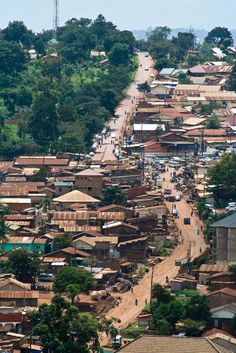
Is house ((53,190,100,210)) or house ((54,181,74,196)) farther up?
house ((54,181,74,196))

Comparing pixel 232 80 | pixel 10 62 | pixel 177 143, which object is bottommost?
pixel 177 143

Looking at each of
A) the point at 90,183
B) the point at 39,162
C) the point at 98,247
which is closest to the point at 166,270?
the point at 98,247

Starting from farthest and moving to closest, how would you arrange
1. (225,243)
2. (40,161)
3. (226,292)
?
1. (40,161)
2. (225,243)
3. (226,292)

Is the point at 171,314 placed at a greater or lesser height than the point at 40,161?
lesser

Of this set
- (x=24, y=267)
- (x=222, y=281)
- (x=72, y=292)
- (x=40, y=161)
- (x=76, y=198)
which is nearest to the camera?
(x=72, y=292)

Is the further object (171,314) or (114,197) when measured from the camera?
(114,197)

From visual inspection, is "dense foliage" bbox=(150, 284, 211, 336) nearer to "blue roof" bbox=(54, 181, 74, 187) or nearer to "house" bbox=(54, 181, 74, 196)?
"house" bbox=(54, 181, 74, 196)

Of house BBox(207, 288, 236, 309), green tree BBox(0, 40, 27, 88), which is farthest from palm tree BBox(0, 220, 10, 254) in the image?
green tree BBox(0, 40, 27, 88)

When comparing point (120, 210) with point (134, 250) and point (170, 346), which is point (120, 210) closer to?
point (134, 250)
